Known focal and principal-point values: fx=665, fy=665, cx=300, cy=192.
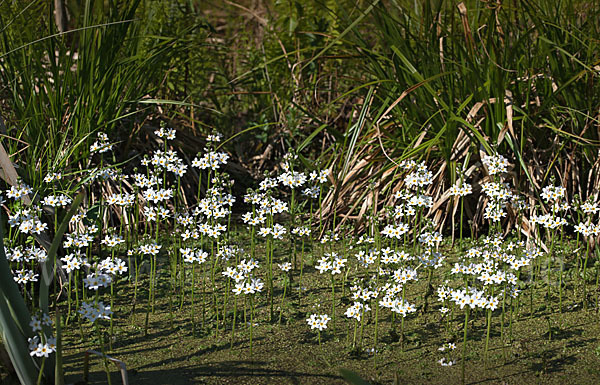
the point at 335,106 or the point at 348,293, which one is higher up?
the point at 335,106

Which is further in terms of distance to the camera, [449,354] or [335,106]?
[335,106]

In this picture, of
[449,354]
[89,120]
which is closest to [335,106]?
[89,120]

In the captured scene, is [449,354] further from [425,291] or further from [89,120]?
[89,120]

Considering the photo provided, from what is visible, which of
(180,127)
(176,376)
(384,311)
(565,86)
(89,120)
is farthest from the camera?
(180,127)

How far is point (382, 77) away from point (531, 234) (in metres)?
1.22

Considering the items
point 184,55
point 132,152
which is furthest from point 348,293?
point 184,55

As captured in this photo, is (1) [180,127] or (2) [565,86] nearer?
(2) [565,86]

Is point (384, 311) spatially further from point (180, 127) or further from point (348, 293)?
point (180, 127)

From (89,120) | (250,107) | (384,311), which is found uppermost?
(89,120)

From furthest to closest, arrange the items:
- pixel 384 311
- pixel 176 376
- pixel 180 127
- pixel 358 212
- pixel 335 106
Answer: pixel 335 106, pixel 180 127, pixel 358 212, pixel 384 311, pixel 176 376

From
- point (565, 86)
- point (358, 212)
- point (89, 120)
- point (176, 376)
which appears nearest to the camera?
point (176, 376)

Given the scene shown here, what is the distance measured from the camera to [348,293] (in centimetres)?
323

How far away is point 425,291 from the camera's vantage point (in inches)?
127

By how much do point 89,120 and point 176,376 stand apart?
173 centimetres
